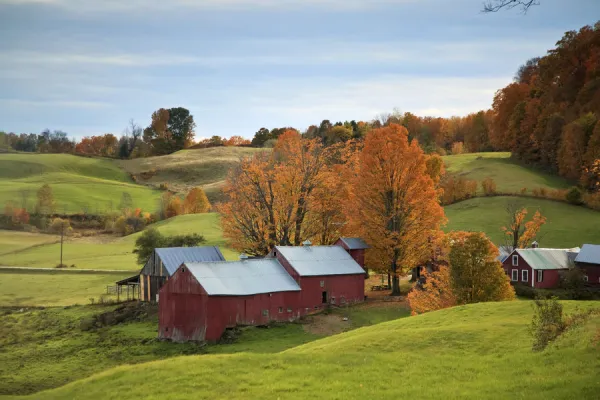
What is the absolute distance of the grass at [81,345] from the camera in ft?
118

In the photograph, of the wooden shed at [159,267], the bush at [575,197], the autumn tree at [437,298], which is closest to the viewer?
the autumn tree at [437,298]

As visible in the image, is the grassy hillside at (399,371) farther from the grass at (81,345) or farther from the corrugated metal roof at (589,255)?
the corrugated metal roof at (589,255)

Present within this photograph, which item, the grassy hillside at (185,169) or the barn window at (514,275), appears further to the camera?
the grassy hillside at (185,169)

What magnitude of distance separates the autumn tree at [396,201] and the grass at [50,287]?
985 inches

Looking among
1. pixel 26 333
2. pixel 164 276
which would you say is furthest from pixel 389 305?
pixel 26 333

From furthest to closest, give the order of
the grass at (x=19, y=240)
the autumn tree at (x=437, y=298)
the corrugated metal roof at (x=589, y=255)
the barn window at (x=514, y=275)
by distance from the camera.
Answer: the grass at (x=19, y=240)
the barn window at (x=514, y=275)
the corrugated metal roof at (x=589, y=255)
the autumn tree at (x=437, y=298)

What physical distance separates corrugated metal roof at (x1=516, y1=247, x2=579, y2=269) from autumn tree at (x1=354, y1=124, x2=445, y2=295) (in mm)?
10259

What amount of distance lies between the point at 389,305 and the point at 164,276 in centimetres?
1783

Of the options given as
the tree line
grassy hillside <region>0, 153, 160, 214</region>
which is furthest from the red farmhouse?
grassy hillside <region>0, 153, 160, 214</region>

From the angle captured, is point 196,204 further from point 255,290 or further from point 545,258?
point 255,290

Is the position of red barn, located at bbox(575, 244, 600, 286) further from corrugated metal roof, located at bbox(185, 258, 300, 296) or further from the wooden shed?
the wooden shed

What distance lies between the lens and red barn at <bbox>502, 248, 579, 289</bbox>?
60.3 metres

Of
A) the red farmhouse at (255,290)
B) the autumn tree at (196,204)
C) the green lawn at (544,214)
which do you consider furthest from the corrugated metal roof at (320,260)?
the autumn tree at (196,204)

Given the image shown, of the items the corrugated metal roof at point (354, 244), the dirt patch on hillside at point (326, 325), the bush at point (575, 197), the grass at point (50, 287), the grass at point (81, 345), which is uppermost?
the bush at point (575, 197)
